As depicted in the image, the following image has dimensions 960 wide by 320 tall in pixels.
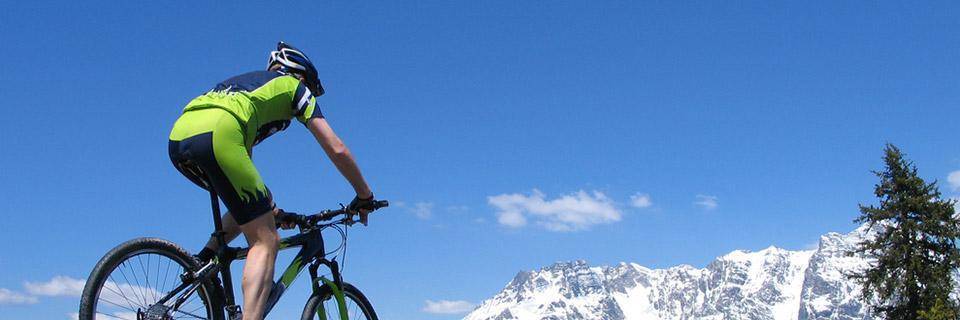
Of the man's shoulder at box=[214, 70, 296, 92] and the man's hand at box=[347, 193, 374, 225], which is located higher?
the man's shoulder at box=[214, 70, 296, 92]

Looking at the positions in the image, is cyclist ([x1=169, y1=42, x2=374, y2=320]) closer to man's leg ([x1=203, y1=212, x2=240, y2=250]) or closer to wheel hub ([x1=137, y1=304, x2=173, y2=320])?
man's leg ([x1=203, y1=212, x2=240, y2=250])

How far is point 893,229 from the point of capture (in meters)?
29.2

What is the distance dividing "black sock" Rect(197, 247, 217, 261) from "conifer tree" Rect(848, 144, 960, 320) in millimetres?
26915

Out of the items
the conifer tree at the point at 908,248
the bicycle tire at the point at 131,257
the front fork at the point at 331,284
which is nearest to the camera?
the bicycle tire at the point at 131,257

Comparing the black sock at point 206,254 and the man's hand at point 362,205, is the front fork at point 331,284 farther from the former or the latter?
the black sock at point 206,254

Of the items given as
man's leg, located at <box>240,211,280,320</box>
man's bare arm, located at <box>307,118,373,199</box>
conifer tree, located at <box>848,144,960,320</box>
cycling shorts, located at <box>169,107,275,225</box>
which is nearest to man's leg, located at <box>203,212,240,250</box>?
man's leg, located at <box>240,211,280,320</box>

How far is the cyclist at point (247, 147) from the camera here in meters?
4.55

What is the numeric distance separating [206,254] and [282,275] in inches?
19.2

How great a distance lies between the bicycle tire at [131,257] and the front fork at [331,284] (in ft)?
2.78

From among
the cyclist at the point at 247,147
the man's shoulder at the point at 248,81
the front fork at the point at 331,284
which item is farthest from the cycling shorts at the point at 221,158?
the front fork at the point at 331,284

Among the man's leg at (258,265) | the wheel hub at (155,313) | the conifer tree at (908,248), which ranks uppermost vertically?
the conifer tree at (908,248)

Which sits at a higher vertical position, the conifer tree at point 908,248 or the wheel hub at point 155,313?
the conifer tree at point 908,248

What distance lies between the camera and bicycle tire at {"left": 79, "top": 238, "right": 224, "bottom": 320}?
440 cm

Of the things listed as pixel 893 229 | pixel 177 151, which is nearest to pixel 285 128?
pixel 177 151
